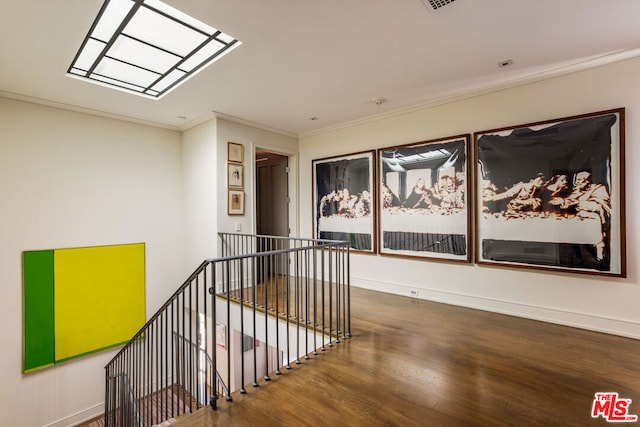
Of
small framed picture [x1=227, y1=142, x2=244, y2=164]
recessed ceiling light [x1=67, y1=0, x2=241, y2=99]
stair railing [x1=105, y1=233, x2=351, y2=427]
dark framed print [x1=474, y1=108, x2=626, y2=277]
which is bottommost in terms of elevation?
stair railing [x1=105, y1=233, x2=351, y2=427]

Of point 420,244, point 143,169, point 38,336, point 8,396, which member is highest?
point 143,169

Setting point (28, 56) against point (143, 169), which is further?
point (143, 169)

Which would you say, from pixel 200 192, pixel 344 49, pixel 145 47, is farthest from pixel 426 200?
pixel 145 47

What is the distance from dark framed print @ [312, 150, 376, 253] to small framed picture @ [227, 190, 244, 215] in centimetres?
135

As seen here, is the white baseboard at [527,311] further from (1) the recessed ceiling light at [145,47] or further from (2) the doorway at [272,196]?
(1) the recessed ceiling light at [145,47]

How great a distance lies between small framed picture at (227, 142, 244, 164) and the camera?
4574mm

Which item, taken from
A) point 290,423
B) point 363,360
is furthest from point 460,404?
point 290,423

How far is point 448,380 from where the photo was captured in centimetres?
220

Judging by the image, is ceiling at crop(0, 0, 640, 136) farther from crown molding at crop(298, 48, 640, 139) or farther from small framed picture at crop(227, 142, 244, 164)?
small framed picture at crop(227, 142, 244, 164)

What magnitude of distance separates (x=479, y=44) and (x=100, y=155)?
502 centimetres

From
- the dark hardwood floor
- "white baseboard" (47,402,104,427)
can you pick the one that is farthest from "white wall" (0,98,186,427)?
the dark hardwood floor

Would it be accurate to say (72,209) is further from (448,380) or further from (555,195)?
(555,195)

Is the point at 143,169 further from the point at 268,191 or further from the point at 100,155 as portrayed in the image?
the point at 268,191

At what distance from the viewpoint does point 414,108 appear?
13.6ft
